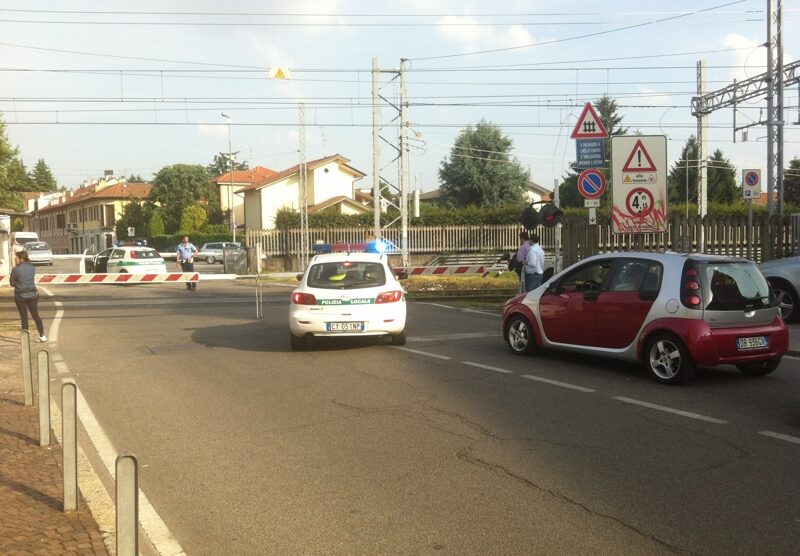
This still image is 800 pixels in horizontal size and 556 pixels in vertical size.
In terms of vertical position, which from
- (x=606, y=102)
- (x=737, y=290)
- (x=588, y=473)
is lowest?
(x=588, y=473)

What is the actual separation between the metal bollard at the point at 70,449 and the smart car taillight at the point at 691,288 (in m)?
6.63

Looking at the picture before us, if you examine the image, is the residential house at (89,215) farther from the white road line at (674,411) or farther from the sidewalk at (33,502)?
the white road line at (674,411)

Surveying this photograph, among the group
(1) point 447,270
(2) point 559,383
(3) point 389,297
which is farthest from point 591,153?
(1) point 447,270

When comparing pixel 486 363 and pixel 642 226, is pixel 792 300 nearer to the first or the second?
pixel 642 226

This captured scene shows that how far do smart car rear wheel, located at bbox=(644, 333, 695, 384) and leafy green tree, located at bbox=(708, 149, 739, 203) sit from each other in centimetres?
5748

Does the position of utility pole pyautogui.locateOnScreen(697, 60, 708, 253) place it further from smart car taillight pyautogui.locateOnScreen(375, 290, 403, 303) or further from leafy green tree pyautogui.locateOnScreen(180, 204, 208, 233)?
leafy green tree pyautogui.locateOnScreen(180, 204, 208, 233)

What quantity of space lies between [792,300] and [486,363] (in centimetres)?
728

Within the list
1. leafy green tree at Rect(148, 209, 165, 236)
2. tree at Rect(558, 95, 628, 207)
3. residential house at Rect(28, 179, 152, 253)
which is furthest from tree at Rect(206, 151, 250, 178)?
tree at Rect(558, 95, 628, 207)

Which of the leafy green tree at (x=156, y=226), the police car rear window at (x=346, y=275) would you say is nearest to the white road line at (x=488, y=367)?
the police car rear window at (x=346, y=275)

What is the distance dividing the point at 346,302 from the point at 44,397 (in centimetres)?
584

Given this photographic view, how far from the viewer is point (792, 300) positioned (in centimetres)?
1496

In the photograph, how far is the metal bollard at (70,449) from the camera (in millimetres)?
5059

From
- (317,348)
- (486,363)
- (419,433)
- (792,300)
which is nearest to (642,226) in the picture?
(792,300)

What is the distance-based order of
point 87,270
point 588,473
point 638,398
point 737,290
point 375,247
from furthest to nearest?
point 87,270 → point 375,247 → point 737,290 → point 638,398 → point 588,473
